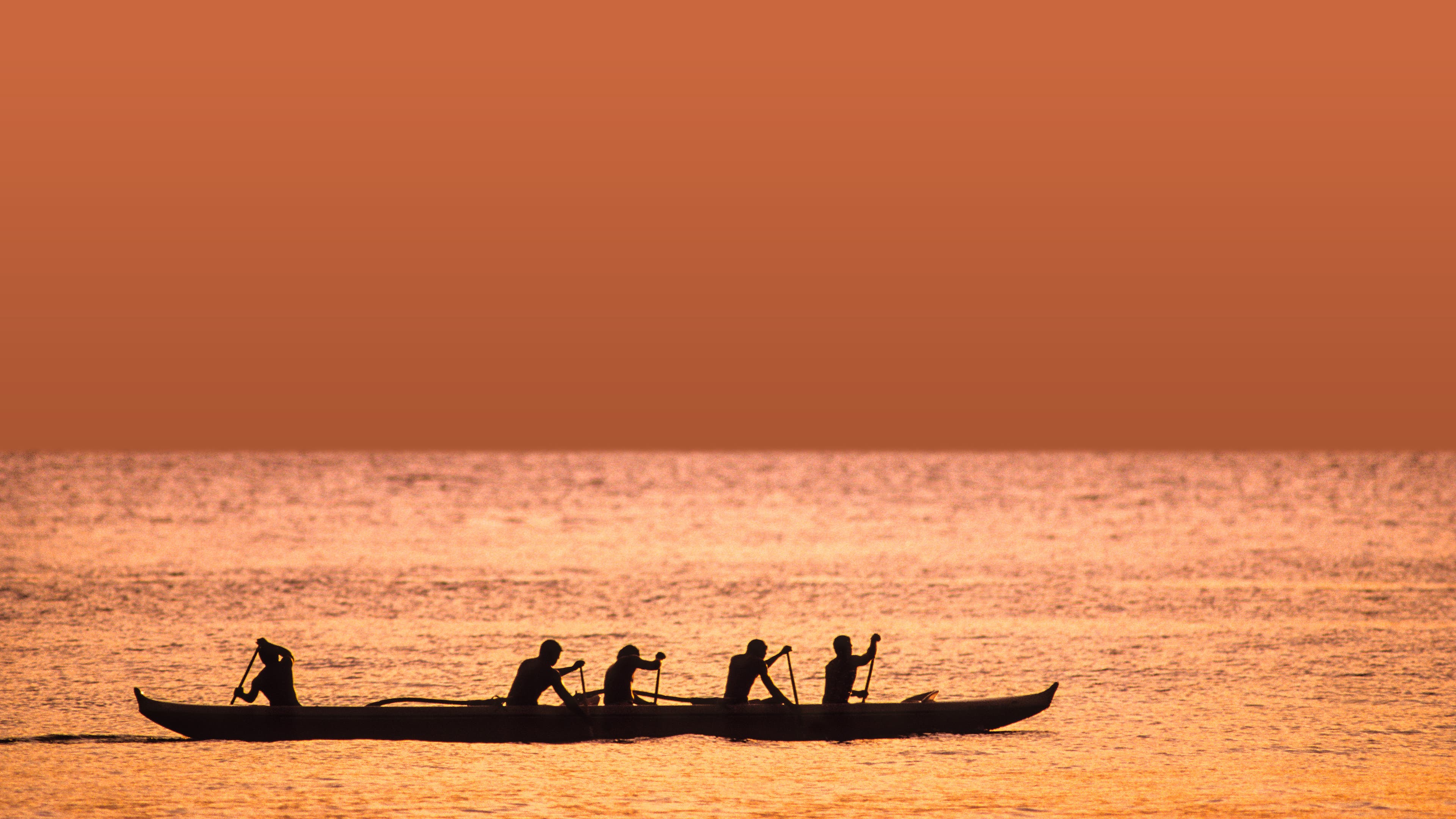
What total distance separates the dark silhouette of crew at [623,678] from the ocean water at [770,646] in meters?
0.82

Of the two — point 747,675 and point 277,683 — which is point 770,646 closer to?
point 747,675

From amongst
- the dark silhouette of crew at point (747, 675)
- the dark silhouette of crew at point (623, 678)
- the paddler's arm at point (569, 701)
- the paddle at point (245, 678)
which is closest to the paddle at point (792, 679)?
the dark silhouette of crew at point (747, 675)

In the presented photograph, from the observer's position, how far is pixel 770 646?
103 feet

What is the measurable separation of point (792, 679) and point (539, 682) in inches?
136

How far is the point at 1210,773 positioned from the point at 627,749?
25.3 ft

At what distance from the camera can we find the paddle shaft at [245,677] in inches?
750

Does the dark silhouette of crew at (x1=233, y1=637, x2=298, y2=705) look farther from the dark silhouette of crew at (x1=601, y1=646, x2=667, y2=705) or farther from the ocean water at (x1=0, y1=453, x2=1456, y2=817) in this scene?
the dark silhouette of crew at (x1=601, y1=646, x2=667, y2=705)

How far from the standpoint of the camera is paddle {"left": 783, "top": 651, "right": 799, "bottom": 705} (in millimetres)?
20056

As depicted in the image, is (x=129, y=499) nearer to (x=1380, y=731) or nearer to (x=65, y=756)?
(x=65, y=756)

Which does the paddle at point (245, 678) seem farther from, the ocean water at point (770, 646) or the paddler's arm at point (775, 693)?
the paddler's arm at point (775, 693)

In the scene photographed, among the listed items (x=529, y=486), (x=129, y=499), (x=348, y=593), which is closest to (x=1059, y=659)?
(x=348, y=593)

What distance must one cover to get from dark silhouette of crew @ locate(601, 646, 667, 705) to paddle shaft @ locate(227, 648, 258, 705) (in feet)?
15.5

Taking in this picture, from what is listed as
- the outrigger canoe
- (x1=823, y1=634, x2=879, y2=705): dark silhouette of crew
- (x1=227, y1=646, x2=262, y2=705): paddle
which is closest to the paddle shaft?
(x1=227, y1=646, x2=262, y2=705): paddle

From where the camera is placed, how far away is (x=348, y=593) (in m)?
40.8
